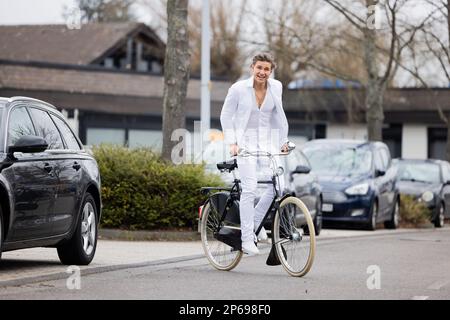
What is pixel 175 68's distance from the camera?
1905cm

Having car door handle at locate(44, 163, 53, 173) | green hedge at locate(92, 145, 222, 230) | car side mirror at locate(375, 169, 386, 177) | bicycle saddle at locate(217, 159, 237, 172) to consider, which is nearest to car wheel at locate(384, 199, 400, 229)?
car side mirror at locate(375, 169, 386, 177)

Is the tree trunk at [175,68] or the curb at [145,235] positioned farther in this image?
the tree trunk at [175,68]

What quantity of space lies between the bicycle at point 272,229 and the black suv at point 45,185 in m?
1.21

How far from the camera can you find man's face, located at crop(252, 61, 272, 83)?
37.8 ft

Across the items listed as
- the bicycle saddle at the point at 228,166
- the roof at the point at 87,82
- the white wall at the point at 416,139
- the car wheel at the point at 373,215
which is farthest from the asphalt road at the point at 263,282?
the white wall at the point at 416,139

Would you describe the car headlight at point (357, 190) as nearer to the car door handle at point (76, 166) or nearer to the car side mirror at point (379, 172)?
the car side mirror at point (379, 172)

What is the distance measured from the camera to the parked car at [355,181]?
875 inches

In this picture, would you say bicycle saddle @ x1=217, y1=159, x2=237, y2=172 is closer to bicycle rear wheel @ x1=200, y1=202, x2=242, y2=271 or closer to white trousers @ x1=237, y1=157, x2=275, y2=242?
white trousers @ x1=237, y1=157, x2=275, y2=242

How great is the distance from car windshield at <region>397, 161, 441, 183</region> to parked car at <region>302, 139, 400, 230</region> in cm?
352

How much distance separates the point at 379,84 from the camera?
29.2 meters

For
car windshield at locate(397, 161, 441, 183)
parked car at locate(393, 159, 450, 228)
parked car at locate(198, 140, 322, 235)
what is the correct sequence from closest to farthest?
parked car at locate(198, 140, 322, 235) < parked car at locate(393, 159, 450, 228) < car windshield at locate(397, 161, 441, 183)

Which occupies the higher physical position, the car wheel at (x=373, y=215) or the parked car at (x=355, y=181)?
the parked car at (x=355, y=181)

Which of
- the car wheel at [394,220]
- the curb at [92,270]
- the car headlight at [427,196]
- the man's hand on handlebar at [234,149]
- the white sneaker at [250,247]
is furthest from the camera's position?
the car headlight at [427,196]
